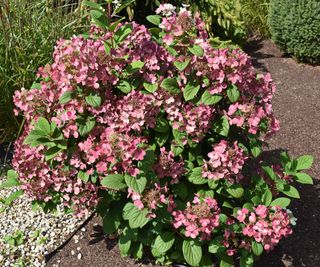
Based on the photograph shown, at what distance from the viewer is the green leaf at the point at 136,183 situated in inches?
76.5

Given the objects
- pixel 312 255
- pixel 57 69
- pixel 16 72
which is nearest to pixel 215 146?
pixel 57 69

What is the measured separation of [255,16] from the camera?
6004 mm

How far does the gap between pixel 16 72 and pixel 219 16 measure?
233cm

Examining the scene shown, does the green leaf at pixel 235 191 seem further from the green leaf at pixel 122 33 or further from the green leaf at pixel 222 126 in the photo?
the green leaf at pixel 122 33

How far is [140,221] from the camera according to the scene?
2.04 m

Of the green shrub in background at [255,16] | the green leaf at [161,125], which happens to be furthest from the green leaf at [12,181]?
the green shrub in background at [255,16]

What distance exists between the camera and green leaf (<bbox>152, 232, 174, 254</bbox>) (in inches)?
89.1

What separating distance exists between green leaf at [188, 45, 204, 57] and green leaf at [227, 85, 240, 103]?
0.66 feet

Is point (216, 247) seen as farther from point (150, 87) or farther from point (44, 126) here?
point (44, 126)

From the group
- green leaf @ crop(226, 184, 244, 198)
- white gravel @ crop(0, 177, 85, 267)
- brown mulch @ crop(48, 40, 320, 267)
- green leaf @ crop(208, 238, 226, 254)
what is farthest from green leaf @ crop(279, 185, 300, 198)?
white gravel @ crop(0, 177, 85, 267)

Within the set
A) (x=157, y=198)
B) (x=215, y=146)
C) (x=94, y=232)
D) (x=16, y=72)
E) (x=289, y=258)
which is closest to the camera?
(x=157, y=198)

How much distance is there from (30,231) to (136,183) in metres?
1.26

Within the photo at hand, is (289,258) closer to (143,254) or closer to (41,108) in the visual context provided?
(143,254)

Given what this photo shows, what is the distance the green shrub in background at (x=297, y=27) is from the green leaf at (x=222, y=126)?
123 inches
